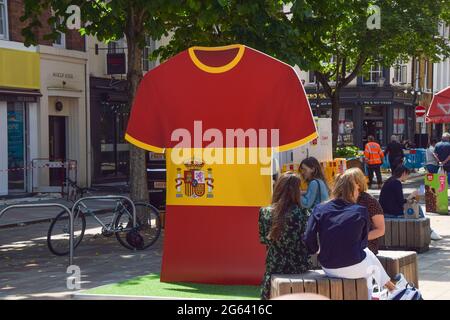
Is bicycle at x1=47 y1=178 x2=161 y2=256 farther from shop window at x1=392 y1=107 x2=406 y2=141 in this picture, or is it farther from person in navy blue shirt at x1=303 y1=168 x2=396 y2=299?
shop window at x1=392 y1=107 x2=406 y2=141

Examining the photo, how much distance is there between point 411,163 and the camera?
37.7m

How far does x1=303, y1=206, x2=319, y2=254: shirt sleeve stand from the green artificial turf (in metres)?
1.92

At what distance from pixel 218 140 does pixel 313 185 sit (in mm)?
1541

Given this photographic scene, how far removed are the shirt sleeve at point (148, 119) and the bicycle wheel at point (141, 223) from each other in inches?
155

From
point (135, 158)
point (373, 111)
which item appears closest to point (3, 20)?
point (135, 158)

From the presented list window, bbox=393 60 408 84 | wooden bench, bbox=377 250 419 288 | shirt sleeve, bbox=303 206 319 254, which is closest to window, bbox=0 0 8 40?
wooden bench, bbox=377 250 419 288

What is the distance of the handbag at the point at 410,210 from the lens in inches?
499

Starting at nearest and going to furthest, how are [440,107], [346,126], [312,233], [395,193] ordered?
[312,233], [395,193], [440,107], [346,126]

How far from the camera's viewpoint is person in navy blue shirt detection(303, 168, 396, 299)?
268 inches

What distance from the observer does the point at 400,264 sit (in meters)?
8.38

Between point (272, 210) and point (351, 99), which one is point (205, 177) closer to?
point (272, 210)

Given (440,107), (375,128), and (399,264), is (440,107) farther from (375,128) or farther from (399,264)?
(375,128)

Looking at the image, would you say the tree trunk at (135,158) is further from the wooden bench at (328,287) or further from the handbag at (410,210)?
the wooden bench at (328,287)

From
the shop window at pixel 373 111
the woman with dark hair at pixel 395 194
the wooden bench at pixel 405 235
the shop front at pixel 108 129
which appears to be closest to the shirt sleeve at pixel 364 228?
the woman with dark hair at pixel 395 194
